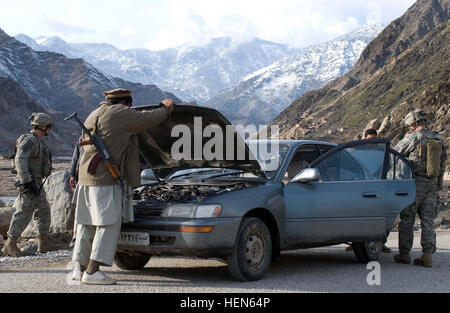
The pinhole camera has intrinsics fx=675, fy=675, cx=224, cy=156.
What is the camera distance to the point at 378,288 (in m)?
7.12

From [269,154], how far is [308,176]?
0.84 metres

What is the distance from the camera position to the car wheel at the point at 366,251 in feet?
29.4

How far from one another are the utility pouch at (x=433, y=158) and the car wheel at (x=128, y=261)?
3945 mm

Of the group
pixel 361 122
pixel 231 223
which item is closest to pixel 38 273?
pixel 231 223

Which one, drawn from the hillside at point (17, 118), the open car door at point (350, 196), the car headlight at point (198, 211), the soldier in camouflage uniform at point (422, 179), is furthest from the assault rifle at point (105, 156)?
the hillside at point (17, 118)

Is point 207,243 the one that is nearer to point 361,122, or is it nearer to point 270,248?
point 270,248

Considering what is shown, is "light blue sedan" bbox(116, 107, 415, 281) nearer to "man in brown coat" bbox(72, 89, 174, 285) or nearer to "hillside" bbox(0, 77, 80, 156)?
"man in brown coat" bbox(72, 89, 174, 285)

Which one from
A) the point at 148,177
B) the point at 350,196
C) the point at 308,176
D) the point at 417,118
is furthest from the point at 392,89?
the point at 308,176

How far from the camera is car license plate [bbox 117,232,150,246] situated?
23.0 feet

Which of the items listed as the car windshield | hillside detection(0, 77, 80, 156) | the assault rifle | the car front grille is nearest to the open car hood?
the car windshield

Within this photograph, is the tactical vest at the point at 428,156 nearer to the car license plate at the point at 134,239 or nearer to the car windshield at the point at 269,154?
the car windshield at the point at 269,154

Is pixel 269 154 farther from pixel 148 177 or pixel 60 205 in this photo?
pixel 60 205

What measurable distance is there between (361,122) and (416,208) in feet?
332

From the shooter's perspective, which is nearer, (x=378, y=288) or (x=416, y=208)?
(x=378, y=288)
